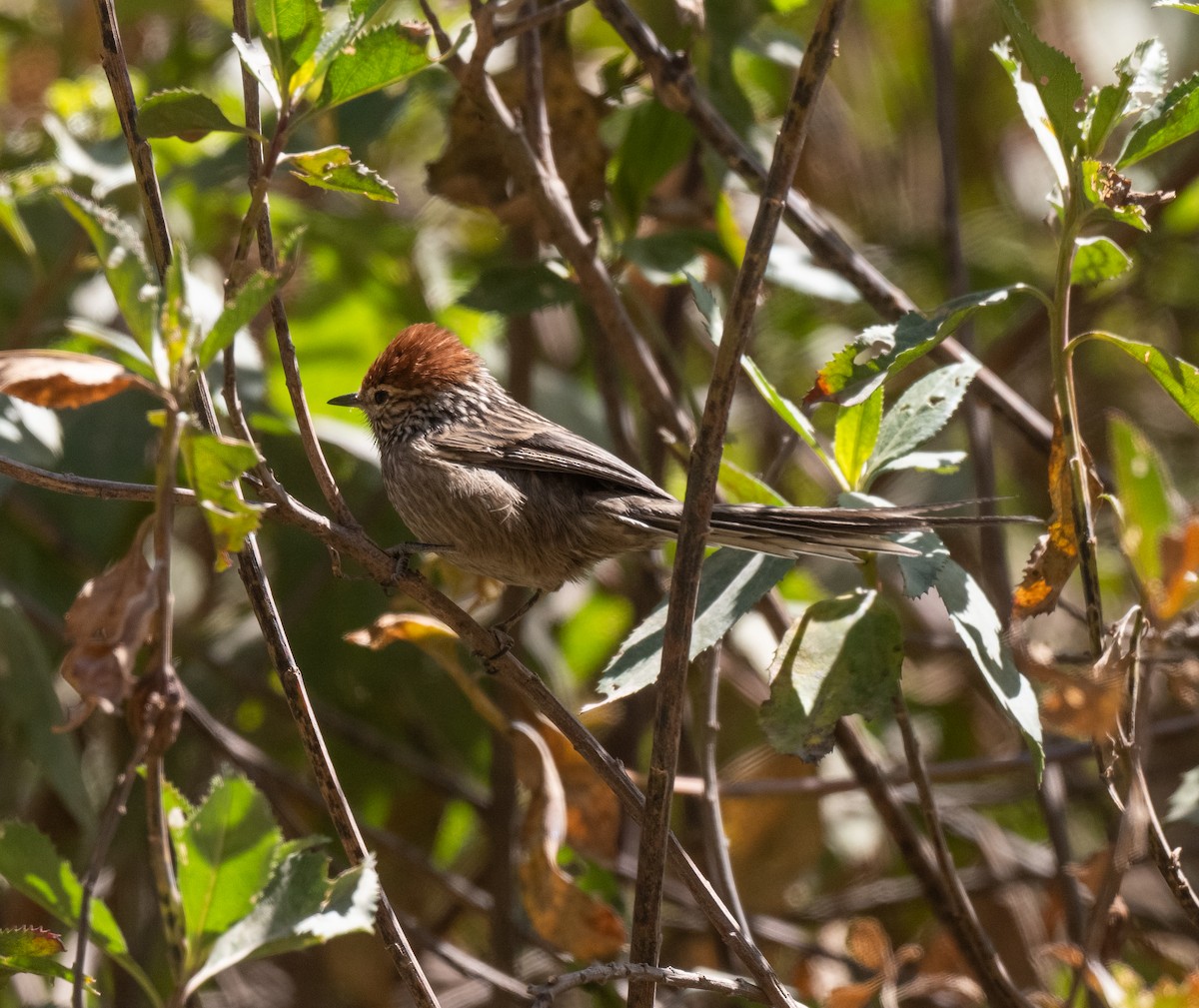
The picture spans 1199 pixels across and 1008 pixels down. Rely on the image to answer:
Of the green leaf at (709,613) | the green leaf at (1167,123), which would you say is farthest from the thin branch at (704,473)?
the green leaf at (1167,123)

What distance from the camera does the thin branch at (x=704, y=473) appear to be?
190cm

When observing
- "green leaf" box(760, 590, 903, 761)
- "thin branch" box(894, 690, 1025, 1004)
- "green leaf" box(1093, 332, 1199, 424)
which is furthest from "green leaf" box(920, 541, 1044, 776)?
"green leaf" box(1093, 332, 1199, 424)

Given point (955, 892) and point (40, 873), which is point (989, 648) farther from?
point (40, 873)

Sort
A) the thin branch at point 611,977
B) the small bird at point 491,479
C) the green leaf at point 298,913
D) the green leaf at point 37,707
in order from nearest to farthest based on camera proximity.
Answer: the green leaf at point 298,913 → the thin branch at point 611,977 → the green leaf at point 37,707 → the small bird at point 491,479

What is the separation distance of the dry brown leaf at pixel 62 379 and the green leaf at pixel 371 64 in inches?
31.0

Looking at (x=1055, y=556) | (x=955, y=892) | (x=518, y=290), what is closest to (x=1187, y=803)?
(x=955, y=892)

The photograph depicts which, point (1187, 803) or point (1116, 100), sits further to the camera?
point (1187, 803)

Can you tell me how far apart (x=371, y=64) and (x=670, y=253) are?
1575mm

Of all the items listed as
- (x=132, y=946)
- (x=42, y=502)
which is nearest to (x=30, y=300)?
(x=42, y=502)

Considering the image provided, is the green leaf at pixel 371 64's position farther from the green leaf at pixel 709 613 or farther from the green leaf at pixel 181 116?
the green leaf at pixel 709 613

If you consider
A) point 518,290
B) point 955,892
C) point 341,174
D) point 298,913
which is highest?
point 341,174

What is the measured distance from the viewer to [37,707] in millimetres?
3424

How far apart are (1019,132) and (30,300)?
4.73 m

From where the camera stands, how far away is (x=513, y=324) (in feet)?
15.3
